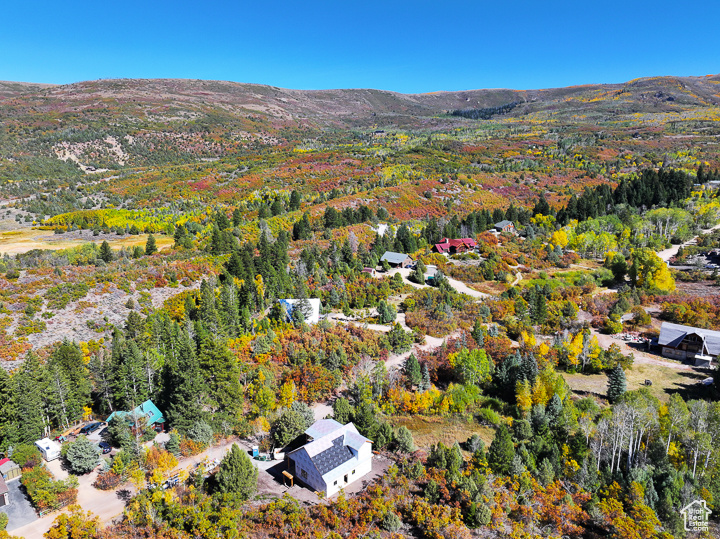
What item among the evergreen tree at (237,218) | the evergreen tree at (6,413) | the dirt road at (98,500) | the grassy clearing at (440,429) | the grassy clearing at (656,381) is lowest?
the grassy clearing at (440,429)

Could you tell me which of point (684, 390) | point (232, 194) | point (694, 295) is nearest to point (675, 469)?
point (684, 390)

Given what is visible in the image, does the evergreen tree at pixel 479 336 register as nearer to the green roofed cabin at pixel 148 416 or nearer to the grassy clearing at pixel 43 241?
the green roofed cabin at pixel 148 416

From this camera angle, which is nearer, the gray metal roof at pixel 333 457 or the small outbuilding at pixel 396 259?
the gray metal roof at pixel 333 457

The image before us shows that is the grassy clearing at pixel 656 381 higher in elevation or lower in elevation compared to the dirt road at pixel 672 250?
lower

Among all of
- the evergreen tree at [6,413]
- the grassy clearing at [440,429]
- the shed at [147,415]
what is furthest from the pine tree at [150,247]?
the grassy clearing at [440,429]

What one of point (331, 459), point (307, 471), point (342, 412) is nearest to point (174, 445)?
point (307, 471)

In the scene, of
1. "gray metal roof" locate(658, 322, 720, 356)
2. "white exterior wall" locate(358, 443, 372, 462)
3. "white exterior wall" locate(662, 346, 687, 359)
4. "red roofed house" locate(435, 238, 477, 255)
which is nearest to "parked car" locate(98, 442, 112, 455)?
"white exterior wall" locate(358, 443, 372, 462)

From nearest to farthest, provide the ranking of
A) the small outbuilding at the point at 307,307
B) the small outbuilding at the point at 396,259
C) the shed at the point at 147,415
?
the shed at the point at 147,415 → the small outbuilding at the point at 307,307 → the small outbuilding at the point at 396,259
